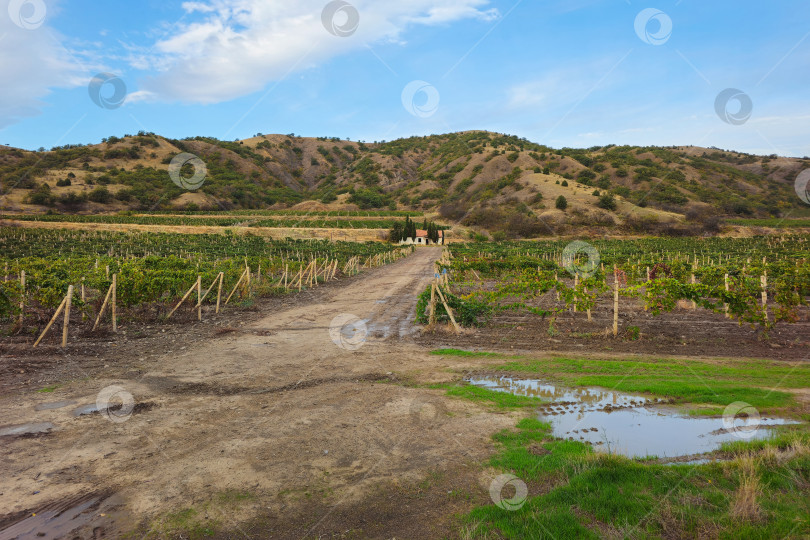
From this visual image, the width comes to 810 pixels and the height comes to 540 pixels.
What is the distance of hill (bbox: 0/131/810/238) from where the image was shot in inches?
3396

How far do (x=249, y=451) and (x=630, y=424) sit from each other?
6.07 meters

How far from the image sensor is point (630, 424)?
741cm

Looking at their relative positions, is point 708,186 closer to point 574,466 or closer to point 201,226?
point 201,226

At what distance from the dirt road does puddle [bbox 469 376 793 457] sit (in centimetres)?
122

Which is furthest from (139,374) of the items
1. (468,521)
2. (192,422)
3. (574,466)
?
(574,466)

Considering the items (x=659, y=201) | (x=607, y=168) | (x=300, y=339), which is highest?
(x=607, y=168)

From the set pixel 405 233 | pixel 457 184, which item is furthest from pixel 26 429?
pixel 457 184

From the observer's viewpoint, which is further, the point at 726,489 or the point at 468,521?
the point at 726,489

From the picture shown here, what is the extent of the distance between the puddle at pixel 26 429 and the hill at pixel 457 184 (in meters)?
77.1

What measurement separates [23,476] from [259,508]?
317cm

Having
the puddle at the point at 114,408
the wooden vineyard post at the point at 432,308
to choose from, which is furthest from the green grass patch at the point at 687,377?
the puddle at the point at 114,408

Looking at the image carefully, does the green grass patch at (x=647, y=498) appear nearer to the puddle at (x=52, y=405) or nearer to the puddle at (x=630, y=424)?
the puddle at (x=630, y=424)

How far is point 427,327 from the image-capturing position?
14.7 meters

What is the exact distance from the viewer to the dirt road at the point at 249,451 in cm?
486
